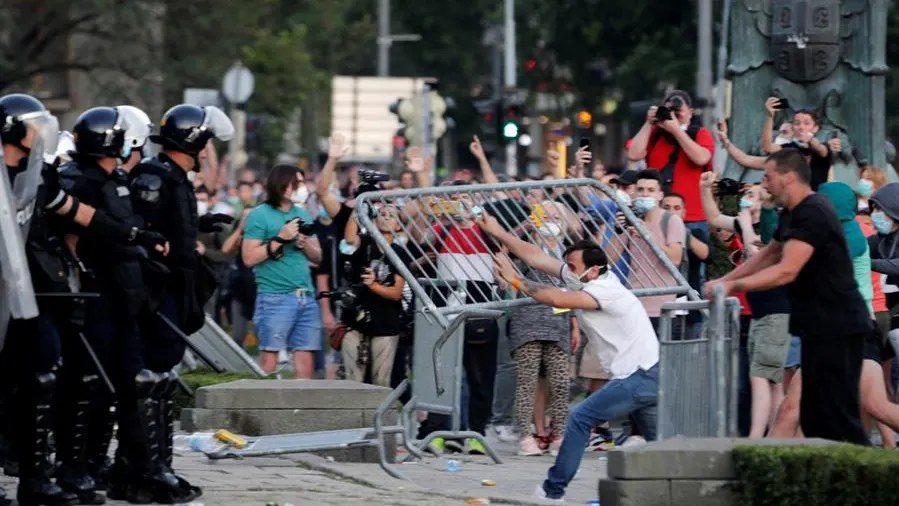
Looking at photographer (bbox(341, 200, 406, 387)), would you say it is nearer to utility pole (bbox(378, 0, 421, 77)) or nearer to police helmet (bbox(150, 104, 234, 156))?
police helmet (bbox(150, 104, 234, 156))

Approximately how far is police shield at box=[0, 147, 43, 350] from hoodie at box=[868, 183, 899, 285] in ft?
18.9

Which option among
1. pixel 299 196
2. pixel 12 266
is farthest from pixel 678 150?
pixel 12 266

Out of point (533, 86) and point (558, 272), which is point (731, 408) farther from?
point (533, 86)

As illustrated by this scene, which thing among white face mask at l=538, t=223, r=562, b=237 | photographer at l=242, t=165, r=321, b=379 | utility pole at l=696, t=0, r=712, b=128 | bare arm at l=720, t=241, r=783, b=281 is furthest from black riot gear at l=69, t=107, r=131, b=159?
utility pole at l=696, t=0, r=712, b=128

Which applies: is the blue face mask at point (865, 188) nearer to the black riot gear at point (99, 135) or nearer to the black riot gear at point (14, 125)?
the black riot gear at point (99, 135)

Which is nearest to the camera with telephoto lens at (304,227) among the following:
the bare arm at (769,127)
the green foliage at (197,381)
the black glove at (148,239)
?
the green foliage at (197,381)

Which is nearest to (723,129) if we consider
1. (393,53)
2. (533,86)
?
(533,86)

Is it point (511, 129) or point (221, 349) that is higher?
point (511, 129)

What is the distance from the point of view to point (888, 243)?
13.6 meters

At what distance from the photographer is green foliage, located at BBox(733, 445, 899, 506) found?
9.45 meters

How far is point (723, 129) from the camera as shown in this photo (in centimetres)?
1526

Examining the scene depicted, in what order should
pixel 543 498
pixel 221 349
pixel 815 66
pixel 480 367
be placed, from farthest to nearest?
pixel 815 66 < pixel 221 349 < pixel 480 367 < pixel 543 498

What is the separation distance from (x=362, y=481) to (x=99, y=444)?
151 cm

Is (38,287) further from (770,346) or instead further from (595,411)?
(770,346)
